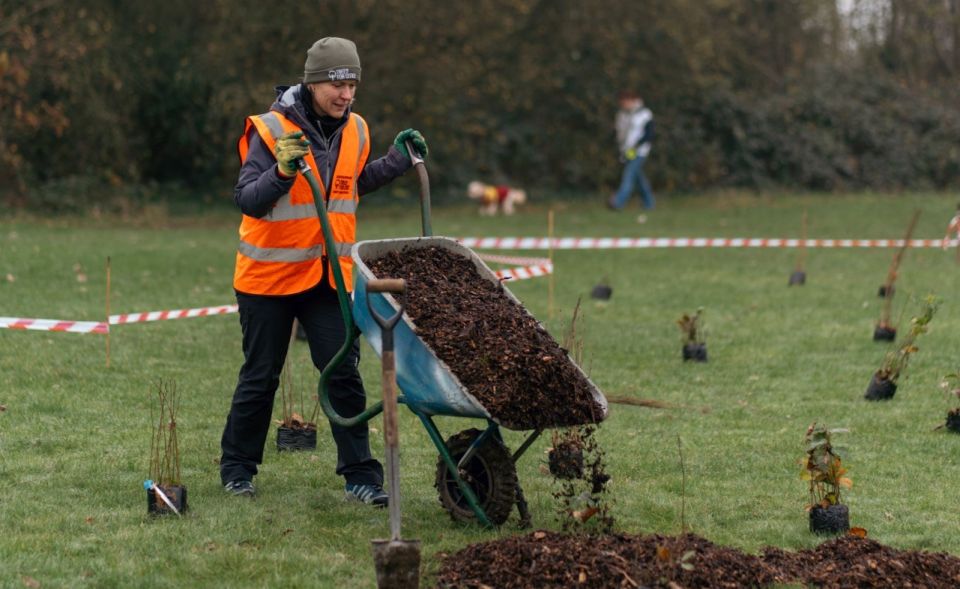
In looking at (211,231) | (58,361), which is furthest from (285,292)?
(211,231)

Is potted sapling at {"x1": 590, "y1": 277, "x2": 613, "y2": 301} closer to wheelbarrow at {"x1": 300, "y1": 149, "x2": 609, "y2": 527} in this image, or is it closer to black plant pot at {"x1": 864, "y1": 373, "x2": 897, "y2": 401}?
black plant pot at {"x1": 864, "y1": 373, "x2": 897, "y2": 401}

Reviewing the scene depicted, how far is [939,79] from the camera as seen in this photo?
33.6 meters

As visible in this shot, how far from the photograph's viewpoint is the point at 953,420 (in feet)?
27.2

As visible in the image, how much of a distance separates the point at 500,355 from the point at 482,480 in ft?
2.41

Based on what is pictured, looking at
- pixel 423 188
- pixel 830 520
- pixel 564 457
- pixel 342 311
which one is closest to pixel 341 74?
pixel 423 188

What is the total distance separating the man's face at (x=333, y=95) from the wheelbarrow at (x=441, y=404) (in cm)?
55

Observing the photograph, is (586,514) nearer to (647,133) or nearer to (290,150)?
(290,150)

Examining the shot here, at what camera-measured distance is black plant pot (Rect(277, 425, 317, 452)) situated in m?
7.68

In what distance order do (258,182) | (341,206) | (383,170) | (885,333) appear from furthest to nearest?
(885,333), (383,170), (341,206), (258,182)

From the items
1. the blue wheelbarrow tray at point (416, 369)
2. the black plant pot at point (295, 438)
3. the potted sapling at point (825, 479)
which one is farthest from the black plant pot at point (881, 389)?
the blue wheelbarrow tray at point (416, 369)

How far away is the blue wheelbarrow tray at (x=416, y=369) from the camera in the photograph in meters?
5.60

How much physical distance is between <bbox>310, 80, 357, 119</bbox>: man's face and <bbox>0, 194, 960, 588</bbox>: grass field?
1737 mm

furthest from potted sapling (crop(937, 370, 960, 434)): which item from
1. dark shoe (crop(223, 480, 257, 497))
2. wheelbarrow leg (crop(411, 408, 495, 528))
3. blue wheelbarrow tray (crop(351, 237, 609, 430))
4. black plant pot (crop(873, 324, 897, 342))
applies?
dark shoe (crop(223, 480, 257, 497))

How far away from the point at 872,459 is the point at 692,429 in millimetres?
1154
